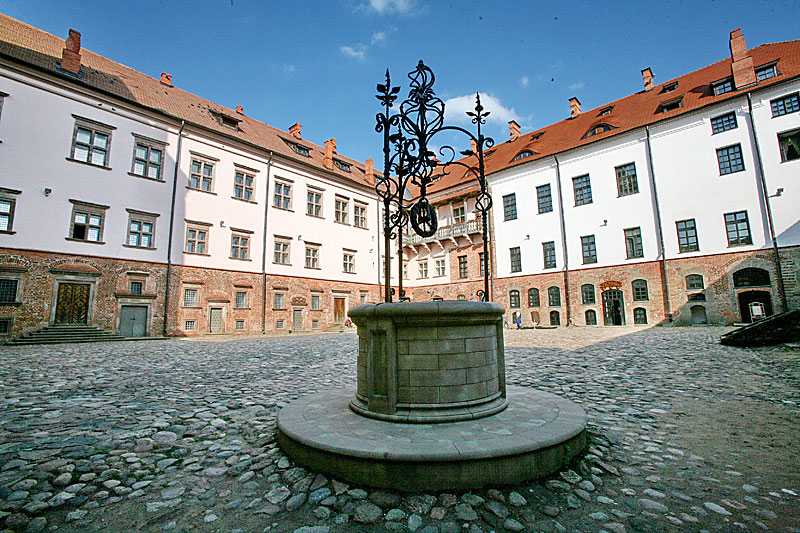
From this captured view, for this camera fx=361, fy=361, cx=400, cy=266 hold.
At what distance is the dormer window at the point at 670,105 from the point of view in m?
24.1

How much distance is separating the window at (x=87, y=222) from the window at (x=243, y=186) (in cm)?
725

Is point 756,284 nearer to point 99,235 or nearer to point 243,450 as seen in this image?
point 243,450

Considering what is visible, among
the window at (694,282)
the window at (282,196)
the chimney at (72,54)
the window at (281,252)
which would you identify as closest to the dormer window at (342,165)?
the window at (282,196)

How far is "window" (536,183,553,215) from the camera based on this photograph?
28.4 meters

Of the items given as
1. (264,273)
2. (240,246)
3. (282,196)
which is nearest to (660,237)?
(282,196)

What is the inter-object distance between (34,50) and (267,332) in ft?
65.2

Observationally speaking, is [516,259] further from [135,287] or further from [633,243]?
[135,287]

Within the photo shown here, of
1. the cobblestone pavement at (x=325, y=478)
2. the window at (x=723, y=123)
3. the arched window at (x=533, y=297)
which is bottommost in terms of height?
the cobblestone pavement at (x=325, y=478)

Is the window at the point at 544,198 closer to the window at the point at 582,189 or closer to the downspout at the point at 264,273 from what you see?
the window at the point at 582,189

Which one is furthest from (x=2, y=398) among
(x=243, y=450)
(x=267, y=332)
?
(x=267, y=332)

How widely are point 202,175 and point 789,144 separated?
34.0 metres

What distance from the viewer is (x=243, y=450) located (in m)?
4.05

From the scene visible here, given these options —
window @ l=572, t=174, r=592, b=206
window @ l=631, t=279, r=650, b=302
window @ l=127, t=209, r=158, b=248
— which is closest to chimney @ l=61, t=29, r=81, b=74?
window @ l=127, t=209, r=158, b=248

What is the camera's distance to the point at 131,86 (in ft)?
72.7
